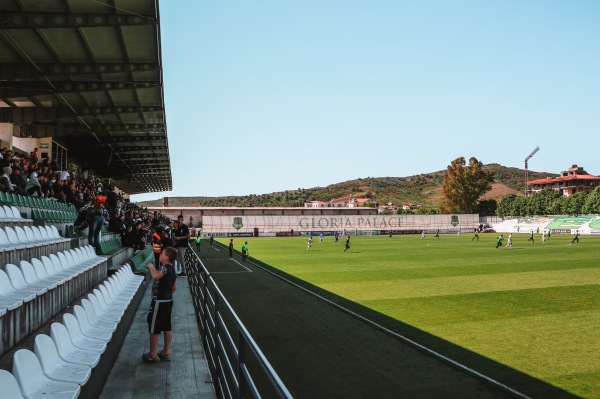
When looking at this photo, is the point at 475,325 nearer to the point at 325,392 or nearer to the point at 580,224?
the point at 325,392

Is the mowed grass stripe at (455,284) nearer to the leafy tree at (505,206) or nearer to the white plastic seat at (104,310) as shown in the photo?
the white plastic seat at (104,310)

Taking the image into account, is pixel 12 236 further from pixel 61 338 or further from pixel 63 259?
pixel 61 338

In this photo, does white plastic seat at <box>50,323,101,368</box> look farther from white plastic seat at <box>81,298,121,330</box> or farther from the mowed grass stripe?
the mowed grass stripe

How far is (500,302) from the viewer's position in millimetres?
14367

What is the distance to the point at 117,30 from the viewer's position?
15.7 metres

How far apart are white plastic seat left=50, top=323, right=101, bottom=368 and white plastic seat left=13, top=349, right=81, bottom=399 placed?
1.73ft

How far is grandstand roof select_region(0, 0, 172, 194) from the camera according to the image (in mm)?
14406

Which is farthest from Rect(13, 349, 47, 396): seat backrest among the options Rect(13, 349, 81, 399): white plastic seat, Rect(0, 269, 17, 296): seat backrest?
Rect(0, 269, 17, 296): seat backrest

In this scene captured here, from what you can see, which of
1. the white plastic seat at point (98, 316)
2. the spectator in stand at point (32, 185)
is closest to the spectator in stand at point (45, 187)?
the spectator in stand at point (32, 185)

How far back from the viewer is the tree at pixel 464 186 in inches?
4134

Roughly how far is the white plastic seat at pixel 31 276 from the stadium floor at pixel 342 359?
344 centimetres

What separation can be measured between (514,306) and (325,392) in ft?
28.5

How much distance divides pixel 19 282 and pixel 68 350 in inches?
60.3

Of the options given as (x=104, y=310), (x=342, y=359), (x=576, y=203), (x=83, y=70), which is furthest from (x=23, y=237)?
(x=576, y=203)
